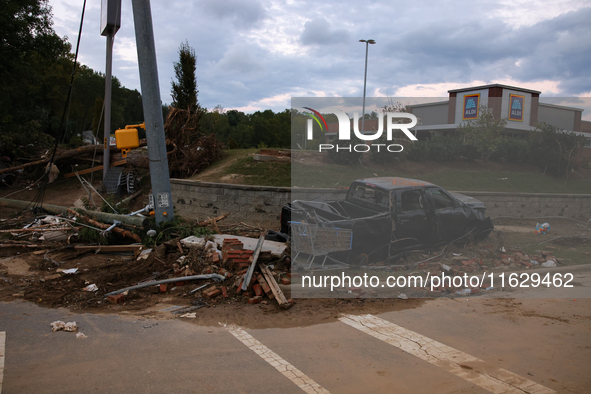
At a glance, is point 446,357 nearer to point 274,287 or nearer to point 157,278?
point 274,287

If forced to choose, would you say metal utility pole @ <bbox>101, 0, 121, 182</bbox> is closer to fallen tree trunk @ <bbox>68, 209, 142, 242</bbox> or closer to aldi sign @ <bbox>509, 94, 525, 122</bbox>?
fallen tree trunk @ <bbox>68, 209, 142, 242</bbox>

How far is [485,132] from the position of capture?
52.1 feet

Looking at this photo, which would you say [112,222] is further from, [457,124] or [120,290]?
[457,124]

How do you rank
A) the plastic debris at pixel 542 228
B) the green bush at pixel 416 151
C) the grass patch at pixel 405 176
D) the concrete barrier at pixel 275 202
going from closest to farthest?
the plastic debris at pixel 542 228
the concrete barrier at pixel 275 202
the grass patch at pixel 405 176
the green bush at pixel 416 151

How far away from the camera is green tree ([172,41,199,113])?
2155cm

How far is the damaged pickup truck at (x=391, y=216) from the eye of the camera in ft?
25.5

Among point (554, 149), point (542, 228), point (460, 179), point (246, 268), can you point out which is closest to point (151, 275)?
point (246, 268)

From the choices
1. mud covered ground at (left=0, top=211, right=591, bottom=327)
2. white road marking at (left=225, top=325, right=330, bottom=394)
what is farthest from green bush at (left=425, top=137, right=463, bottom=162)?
white road marking at (left=225, top=325, right=330, bottom=394)

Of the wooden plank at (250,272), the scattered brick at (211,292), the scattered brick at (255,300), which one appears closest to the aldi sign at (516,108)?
the wooden plank at (250,272)

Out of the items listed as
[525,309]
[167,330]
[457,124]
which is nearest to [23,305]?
[167,330]

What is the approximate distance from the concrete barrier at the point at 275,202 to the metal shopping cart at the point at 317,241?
3.91 metres

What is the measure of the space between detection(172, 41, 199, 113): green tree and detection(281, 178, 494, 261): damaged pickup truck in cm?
1494

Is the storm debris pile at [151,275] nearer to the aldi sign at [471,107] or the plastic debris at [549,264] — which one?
the plastic debris at [549,264]

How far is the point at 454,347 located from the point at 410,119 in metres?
6.06
